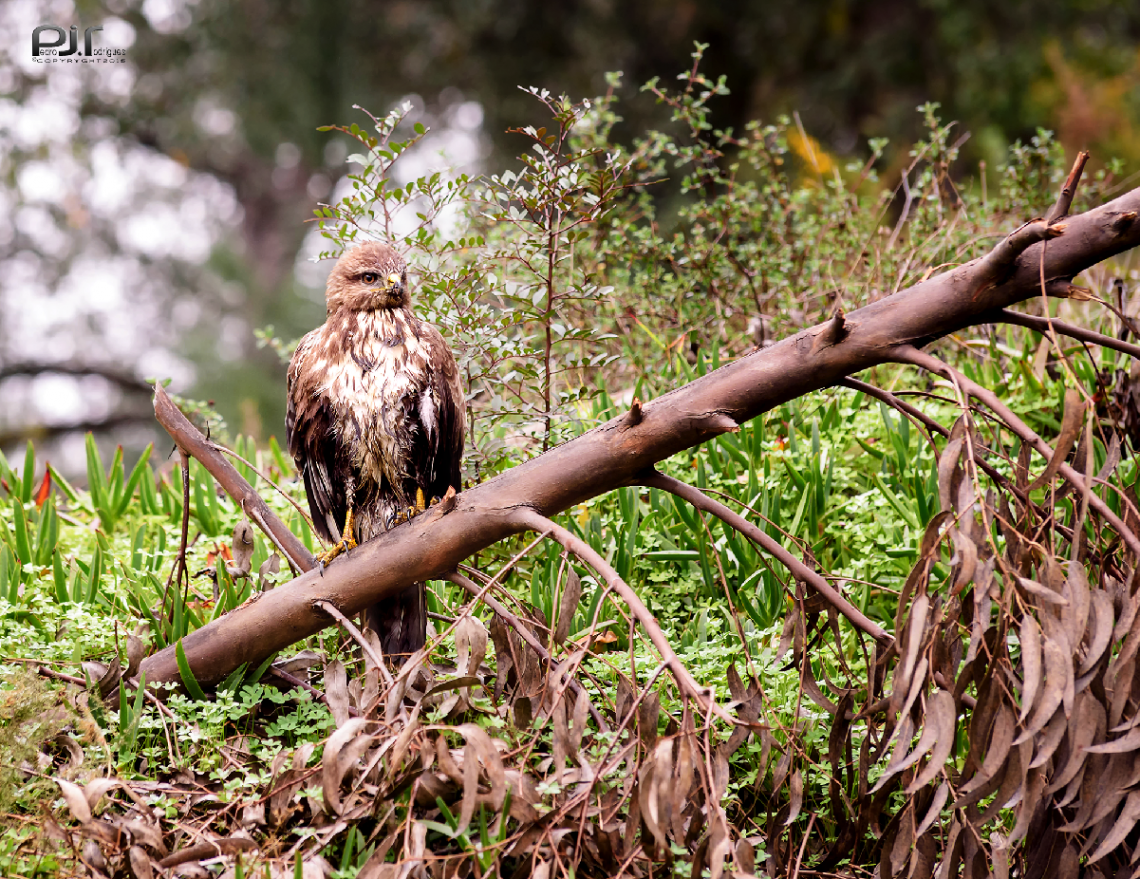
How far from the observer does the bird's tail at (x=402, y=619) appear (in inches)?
101

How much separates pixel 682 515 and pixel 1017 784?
1631 mm

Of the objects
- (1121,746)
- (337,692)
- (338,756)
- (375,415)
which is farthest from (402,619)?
(1121,746)

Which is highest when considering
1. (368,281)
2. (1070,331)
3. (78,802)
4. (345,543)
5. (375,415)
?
(368,281)

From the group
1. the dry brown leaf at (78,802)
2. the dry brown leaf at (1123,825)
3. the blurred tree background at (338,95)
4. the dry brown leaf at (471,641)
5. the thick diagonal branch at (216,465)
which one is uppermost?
the blurred tree background at (338,95)

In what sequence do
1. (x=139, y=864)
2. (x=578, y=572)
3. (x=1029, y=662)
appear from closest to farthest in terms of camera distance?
(x=1029, y=662), (x=139, y=864), (x=578, y=572)

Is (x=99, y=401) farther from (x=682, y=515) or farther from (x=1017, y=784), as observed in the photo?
(x=1017, y=784)

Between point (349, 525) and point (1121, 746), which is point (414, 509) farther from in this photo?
point (1121, 746)

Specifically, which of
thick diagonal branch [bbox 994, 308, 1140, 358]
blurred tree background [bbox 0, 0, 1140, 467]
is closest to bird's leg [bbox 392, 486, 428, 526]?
thick diagonal branch [bbox 994, 308, 1140, 358]

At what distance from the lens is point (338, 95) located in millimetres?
10297

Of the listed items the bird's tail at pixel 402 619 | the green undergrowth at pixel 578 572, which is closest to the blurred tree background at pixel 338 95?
the green undergrowth at pixel 578 572

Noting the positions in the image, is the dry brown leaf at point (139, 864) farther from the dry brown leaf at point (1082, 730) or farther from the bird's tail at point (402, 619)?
the dry brown leaf at point (1082, 730)

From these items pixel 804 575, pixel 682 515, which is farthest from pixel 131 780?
pixel 682 515

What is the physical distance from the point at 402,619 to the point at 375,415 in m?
0.51

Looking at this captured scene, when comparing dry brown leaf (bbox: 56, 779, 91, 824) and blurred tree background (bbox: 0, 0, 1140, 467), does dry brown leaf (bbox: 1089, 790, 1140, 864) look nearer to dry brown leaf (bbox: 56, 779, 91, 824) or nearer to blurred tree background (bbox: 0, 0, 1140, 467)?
dry brown leaf (bbox: 56, 779, 91, 824)
